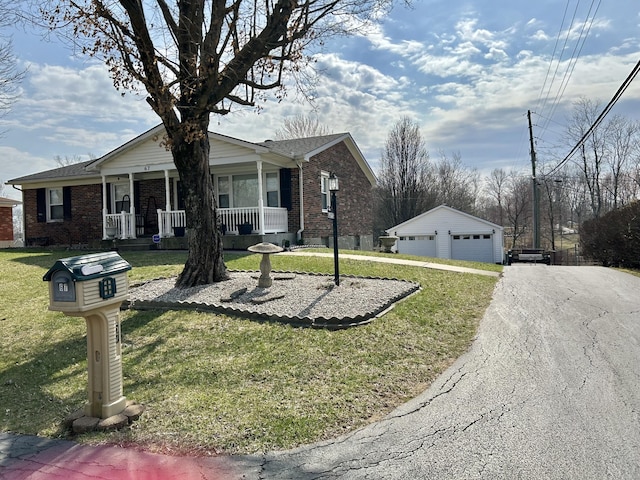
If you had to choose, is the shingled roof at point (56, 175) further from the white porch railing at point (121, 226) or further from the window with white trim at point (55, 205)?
the white porch railing at point (121, 226)

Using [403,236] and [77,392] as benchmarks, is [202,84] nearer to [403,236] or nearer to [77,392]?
[77,392]

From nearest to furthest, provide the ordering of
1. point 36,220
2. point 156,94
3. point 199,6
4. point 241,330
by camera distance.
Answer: point 241,330, point 156,94, point 199,6, point 36,220

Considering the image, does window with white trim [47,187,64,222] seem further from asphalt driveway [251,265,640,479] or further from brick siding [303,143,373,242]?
asphalt driveway [251,265,640,479]

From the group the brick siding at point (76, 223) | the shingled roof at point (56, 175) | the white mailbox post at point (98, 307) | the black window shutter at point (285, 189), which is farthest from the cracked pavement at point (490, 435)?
the shingled roof at point (56, 175)

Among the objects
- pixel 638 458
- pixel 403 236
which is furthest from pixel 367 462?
pixel 403 236

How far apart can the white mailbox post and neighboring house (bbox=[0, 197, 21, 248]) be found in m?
23.9

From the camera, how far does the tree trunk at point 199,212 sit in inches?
322

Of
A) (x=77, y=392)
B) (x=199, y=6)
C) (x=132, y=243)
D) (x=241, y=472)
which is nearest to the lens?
(x=241, y=472)

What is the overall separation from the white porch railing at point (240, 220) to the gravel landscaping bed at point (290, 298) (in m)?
6.14

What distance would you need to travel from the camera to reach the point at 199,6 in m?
7.93

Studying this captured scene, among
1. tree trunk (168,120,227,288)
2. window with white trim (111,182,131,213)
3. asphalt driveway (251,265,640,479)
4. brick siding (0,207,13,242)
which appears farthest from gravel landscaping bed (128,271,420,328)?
brick siding (0,207,13,242)

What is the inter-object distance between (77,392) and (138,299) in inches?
128

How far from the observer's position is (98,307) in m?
3.56

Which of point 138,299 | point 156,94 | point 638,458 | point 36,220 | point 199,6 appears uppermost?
point 199,6
